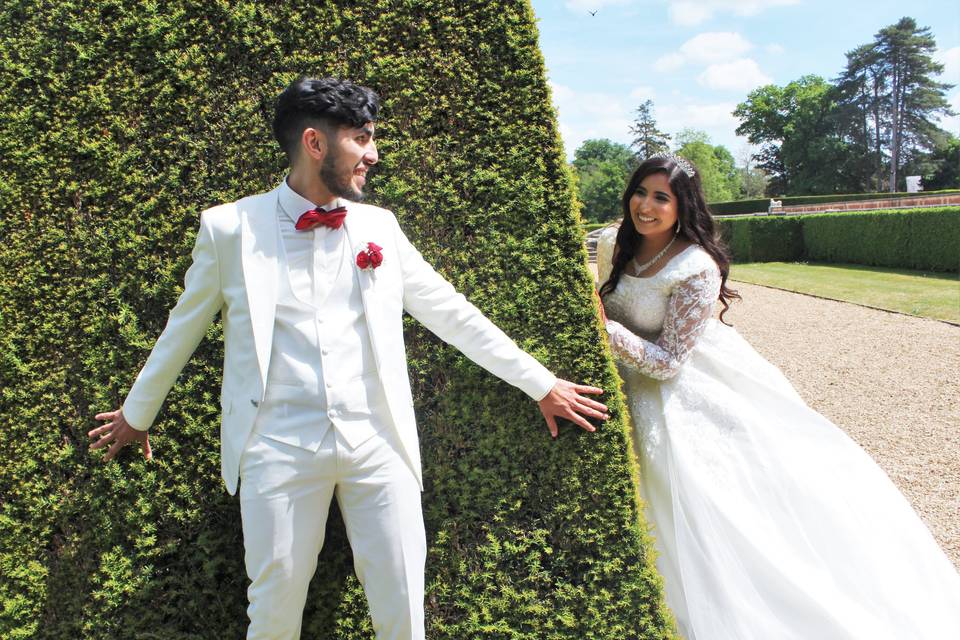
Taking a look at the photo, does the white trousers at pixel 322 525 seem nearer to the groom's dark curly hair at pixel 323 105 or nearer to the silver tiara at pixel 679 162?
the groom's dark curly hair at pixel 323 105

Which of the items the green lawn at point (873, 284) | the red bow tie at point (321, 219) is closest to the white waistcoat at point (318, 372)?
the red bow tie at point (321, 219)

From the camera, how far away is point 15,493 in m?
2.89

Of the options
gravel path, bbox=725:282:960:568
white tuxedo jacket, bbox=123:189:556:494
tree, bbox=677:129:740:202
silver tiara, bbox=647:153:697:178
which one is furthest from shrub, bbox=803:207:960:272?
tree, bbox=677:129:740:202

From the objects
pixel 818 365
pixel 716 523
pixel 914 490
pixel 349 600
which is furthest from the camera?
pixel 818 365

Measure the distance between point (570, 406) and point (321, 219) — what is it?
1287mm

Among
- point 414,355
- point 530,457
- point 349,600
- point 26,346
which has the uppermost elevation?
point 26,346

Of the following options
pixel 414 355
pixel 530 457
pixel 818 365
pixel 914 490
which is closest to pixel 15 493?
pixel 414 355

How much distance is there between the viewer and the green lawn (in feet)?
39.6

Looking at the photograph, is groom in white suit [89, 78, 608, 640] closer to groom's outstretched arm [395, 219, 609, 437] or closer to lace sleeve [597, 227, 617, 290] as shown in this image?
groom's outstretched arm [395, 219, 609, 437]

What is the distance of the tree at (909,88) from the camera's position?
6275cm

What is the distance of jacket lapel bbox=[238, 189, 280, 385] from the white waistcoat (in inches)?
1.3

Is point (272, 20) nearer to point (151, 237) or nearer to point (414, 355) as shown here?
point (151, 237)

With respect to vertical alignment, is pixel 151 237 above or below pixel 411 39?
below

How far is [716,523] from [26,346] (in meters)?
3.22
